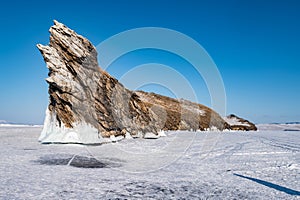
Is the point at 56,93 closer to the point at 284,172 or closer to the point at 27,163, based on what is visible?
the point at 27,163

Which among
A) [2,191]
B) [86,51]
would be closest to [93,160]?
[2,191]

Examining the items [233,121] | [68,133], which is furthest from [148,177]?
[233,121]

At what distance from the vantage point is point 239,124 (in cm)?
6869

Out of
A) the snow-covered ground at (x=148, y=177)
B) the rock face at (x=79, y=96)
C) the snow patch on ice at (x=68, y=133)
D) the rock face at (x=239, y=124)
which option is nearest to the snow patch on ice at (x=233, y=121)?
the rock face at (x=239, y=124)

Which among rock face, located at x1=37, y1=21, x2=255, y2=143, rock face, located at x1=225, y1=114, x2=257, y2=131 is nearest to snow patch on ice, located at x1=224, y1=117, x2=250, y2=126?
rock face, located at x1=225, y1=114, x2=257, y2=131

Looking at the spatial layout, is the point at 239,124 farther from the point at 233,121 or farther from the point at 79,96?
the point at 79,96

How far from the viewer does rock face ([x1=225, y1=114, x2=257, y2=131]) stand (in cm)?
6394

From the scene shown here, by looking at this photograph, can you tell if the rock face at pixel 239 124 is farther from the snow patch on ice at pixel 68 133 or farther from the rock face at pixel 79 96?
the snow patch on ice at pixel 68 133

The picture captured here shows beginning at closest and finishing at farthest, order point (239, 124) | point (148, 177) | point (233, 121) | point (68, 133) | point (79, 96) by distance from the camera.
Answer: point (148, 177)
point (68, 133)
point (79, 96)
point (239, 124)
point (233, 121)

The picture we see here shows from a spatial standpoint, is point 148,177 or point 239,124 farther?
point 239,124

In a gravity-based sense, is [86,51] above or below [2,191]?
above

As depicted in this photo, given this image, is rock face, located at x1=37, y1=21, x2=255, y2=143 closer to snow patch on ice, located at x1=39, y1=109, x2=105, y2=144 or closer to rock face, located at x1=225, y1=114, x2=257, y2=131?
snow patch on ice, located at x1=39, y1=109, x2=105, y2=144

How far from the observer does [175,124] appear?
5353 centimetres

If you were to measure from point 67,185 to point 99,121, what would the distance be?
1396 centimetres
